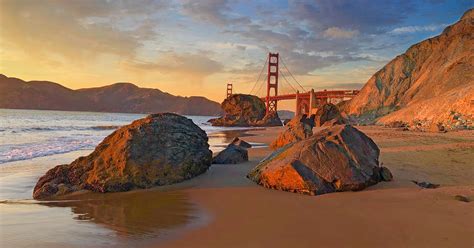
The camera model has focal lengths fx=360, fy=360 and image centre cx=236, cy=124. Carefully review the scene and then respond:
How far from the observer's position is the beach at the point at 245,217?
3.23m

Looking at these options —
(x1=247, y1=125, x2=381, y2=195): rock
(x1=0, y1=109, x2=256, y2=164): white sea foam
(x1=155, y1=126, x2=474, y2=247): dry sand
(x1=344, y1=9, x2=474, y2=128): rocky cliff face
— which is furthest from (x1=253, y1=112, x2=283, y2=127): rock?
(x1=247, y1=125, x2=381, y2=195): rock

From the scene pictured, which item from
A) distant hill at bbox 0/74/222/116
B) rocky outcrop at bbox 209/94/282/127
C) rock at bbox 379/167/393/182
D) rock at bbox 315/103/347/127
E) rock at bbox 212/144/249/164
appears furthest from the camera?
distant hill at bbox 0/74/222/116

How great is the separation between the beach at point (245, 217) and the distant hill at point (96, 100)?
416 ft

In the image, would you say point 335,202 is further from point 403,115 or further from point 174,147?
point 403,115

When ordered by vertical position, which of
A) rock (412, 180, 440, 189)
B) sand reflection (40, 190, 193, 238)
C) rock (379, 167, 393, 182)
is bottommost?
sand reflection (40, 190, 193, 238)

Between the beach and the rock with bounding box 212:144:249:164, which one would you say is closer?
the beach

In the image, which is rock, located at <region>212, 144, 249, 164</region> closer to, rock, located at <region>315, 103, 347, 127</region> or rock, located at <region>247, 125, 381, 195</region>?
rock, located at <region>247, 125, 381, 195</region>

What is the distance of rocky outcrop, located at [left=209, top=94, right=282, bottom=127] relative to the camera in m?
→ 58.8

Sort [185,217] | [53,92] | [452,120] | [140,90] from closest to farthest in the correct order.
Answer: [185,217] → [452,120] → [53,92] → [140,90]

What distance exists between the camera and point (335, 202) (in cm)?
459

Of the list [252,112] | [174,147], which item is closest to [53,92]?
[252,112]

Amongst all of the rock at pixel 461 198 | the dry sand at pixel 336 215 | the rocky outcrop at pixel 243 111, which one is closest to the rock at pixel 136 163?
the dry sand at pixel 336 215

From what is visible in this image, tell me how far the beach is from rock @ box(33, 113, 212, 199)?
26 cm

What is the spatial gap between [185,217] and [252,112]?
191ft
